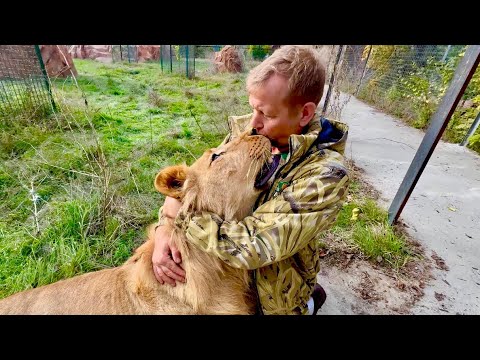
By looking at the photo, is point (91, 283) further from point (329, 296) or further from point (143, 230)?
point (329, 296)

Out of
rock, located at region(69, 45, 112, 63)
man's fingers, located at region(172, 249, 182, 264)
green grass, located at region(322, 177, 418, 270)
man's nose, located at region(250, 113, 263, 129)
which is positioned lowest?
rock, located at region(69, 45, 112, 63)

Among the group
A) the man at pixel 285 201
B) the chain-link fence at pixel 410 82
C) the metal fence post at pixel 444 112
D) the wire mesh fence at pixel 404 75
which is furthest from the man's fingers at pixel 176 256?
the wire mesh fence at pixel 404 75

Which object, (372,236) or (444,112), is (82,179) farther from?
(444,112)

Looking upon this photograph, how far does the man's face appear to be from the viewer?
1.89 meters

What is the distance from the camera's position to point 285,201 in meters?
1.65

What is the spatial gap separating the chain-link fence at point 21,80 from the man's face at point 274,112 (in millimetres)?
6379

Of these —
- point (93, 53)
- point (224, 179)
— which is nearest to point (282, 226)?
point (224, 179)

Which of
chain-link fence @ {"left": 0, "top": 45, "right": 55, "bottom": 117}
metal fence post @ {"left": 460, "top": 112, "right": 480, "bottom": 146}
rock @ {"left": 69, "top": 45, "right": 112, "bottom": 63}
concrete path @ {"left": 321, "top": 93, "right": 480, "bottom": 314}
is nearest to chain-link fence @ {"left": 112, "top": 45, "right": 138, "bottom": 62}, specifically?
rock @ {"left": 69, "top": 45, "right": 112, "bottom": 63}

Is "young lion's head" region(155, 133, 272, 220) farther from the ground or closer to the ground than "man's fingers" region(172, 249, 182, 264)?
farther from the ground

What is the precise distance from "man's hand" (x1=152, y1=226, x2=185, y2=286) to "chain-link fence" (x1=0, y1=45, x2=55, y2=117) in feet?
20.5

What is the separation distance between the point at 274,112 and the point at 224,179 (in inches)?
23.1

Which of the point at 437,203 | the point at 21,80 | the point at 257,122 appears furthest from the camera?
the point at 21,80

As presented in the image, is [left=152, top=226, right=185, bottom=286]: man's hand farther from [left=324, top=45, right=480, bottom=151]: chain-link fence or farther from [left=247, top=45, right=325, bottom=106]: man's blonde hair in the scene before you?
[left=324, top=45, right=480, bottom=151]: chain-link fence

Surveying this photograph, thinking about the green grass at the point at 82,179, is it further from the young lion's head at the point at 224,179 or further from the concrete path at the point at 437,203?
the concrete path at the point at 437,203
